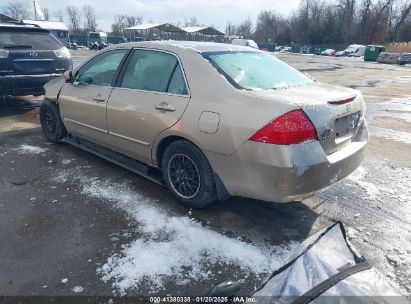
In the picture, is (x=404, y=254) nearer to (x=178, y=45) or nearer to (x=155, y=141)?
(x=155, y=141)

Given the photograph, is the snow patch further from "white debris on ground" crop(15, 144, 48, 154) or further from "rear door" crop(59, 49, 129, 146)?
"white debris on ground" crop(15, 144, 48, 154)

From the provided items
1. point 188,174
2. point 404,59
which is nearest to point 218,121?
point 188,174

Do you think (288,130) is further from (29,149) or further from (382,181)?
(29,149)

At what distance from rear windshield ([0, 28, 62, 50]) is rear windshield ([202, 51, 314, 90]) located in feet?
17.0

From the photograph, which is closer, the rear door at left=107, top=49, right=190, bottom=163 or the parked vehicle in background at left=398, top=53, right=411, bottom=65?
the rear door at left=107, top=49, right=190, bottom=163

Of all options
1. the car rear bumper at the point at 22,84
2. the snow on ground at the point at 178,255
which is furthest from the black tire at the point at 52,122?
the snow on ground at the point at 178,255

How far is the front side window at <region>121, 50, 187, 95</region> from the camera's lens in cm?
344

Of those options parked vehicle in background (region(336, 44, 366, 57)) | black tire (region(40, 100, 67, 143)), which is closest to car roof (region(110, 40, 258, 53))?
black tire (region(40, 100, 67, 143))

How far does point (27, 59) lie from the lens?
6.89 metres

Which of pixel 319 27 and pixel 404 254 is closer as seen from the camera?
pixel 404 254

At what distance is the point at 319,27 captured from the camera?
7362cm

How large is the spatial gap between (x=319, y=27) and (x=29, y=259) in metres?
80.3

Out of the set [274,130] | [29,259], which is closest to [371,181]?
[274,130]

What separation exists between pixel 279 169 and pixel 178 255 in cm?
106
